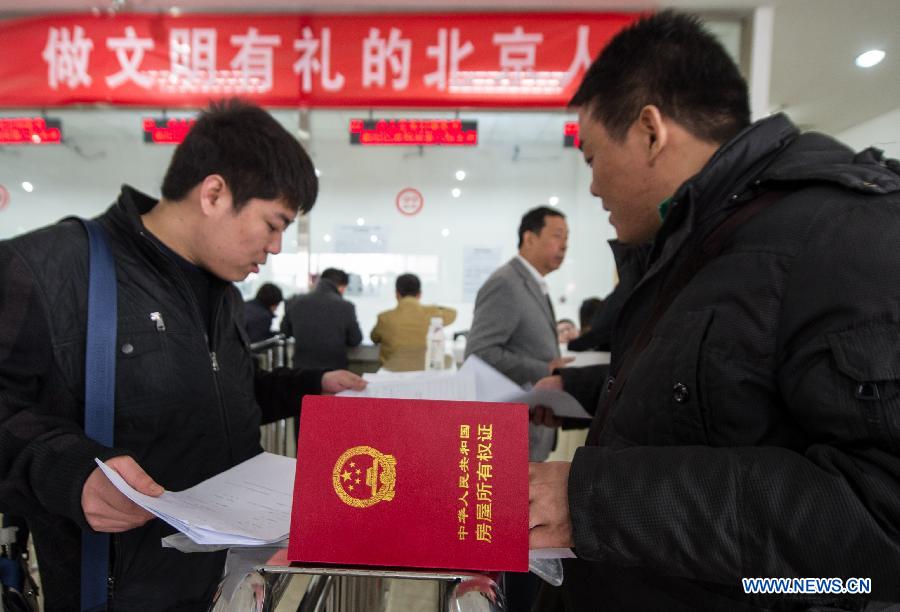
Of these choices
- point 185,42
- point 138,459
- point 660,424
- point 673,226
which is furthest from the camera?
point 185,42

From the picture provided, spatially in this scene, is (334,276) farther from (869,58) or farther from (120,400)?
(869,58)

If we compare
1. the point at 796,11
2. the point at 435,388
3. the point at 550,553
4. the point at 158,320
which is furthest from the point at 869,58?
the point at 158,320

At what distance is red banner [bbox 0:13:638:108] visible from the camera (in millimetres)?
2797

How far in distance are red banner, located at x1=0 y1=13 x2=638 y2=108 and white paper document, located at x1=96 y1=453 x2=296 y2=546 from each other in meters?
2.52

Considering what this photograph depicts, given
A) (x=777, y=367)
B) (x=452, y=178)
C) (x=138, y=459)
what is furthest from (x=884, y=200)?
(x=452, y=178)

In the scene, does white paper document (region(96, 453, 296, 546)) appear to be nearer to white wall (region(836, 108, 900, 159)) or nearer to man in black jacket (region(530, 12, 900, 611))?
man in black jacket (region(530, 12, 900, 611))

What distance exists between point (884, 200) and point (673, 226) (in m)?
0.25

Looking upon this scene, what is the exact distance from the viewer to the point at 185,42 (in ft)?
9.37

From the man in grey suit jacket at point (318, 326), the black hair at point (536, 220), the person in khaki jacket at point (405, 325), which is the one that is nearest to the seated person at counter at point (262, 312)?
the man in grey suit jacket at point (318, 326)

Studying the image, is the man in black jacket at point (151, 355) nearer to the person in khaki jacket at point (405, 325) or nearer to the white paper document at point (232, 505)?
the white paper document at point (232, 505)

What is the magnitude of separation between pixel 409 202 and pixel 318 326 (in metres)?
1.94

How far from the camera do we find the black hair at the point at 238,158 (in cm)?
105

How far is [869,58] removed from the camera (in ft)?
10.2

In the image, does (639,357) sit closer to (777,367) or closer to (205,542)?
(777,367)
